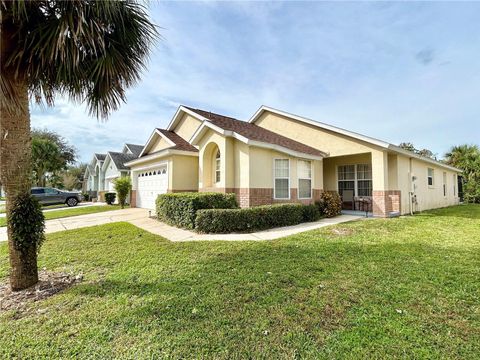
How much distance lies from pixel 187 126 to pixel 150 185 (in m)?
4.95

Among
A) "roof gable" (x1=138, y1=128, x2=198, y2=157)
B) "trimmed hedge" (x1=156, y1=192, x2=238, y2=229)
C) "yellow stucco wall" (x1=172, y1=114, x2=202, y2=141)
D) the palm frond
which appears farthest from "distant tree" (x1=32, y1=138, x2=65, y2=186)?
the palm frond

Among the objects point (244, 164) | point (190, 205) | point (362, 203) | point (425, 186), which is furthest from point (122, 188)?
point (425, 186)

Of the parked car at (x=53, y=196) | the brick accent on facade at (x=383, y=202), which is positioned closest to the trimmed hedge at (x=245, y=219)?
the brick accent on facade at (x=383, y=202)

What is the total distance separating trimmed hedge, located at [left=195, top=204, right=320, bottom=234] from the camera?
900cm

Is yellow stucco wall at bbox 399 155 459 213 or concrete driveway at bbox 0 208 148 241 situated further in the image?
yellow stucco wall at bbox 399 155 459 213

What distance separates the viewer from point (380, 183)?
1274cm

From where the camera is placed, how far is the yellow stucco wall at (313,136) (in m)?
13.7

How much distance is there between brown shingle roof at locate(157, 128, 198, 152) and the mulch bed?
31.9 ft

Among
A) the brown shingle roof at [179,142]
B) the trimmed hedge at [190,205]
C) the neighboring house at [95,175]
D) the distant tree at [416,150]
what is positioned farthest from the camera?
the distant tree at [416,150]

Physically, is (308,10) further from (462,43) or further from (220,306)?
(220,306)

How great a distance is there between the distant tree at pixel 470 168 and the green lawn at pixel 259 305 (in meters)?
24.5

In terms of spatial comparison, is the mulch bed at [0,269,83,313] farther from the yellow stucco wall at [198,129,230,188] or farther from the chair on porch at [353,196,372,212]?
the chair on porch at [353,196,372,212]

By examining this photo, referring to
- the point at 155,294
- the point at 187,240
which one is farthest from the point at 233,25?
the point at 155,294

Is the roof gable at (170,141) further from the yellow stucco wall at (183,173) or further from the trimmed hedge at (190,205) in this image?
the trimmed hedge at (190,205)
